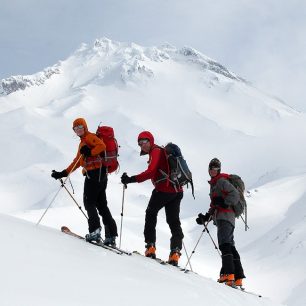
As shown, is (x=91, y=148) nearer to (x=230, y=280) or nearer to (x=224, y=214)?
(x=224, y=214)

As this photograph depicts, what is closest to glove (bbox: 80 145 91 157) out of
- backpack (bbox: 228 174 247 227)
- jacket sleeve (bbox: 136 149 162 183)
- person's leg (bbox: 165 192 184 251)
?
jacket sleeve (bbox: 136 149 162 183)

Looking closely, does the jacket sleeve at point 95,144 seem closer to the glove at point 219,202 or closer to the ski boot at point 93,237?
the ski boot at point 93,237

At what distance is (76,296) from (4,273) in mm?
719

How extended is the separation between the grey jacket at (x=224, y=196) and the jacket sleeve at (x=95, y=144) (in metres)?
2.36

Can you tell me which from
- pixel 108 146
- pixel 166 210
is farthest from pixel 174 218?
pixel 108 146

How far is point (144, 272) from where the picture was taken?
7133 millimetres

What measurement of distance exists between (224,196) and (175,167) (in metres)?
1.09

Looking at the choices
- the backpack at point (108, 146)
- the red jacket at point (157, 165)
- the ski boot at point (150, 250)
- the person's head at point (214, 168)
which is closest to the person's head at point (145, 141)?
the red jacket at point (157, 165)

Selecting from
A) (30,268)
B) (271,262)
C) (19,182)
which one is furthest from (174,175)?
(19,182)

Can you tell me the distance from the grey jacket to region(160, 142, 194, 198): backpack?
601 mm

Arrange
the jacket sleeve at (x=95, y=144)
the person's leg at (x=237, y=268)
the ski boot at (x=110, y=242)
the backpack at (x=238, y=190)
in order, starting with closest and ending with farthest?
1. the jacket sleeve at (x=95, y=144)
2. the ski boot at (x=110, y=242)
3. the backpack at (x=238, y=190)
4. the person's leg at (x=237, y=268)

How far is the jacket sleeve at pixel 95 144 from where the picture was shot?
8.30 metres

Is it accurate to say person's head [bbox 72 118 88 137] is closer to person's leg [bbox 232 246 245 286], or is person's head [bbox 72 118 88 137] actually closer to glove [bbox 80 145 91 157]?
glove [bbox 80 145 91 157]

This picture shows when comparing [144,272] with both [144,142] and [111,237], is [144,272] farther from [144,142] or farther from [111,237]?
[144,142]
